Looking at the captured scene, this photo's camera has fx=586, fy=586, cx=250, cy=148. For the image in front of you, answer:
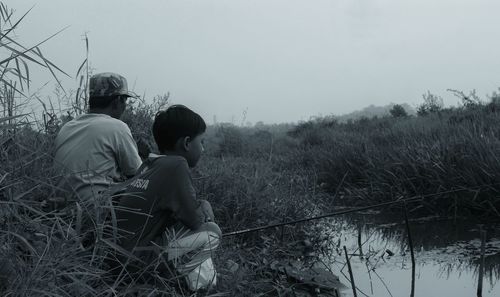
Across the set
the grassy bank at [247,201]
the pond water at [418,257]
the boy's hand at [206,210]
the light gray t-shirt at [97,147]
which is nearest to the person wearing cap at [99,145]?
the light gray t-shirt at [97,147]

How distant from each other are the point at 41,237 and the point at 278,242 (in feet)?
8.79

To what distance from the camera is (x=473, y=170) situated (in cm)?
581

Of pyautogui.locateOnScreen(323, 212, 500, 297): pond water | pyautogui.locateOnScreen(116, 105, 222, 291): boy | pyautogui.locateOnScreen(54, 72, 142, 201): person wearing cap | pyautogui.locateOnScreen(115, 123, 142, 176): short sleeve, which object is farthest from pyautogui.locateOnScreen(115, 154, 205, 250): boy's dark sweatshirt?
pyautogui.locateOnScreen(323, 212, 500, 297): pond water

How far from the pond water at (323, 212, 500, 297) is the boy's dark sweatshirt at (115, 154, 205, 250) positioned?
1.66 m

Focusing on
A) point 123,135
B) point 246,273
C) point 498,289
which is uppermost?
point 123,135

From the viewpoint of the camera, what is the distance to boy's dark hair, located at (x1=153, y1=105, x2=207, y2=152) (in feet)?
9.91

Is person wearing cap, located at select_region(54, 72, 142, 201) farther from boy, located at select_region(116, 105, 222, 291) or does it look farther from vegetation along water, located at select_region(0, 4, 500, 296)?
boy, located at select_region(116, 105, 222, 291)

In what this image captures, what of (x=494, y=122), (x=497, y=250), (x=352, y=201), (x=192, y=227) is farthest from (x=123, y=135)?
(x=494, y=122)

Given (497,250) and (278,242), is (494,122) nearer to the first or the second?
(497,250)

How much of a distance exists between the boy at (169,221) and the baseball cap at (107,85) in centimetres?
88

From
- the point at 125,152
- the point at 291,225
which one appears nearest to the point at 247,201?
the point at 291,225

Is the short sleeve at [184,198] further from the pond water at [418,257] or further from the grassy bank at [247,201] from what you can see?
the pond water at [418,257]

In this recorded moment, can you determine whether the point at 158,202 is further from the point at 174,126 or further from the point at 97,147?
the point at 97,147

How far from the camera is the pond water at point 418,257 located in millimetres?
3996
